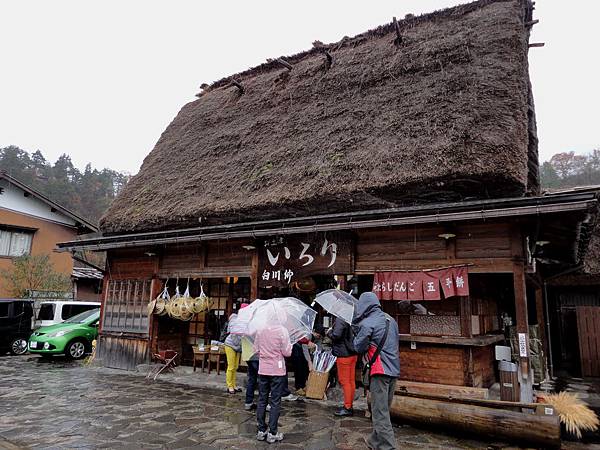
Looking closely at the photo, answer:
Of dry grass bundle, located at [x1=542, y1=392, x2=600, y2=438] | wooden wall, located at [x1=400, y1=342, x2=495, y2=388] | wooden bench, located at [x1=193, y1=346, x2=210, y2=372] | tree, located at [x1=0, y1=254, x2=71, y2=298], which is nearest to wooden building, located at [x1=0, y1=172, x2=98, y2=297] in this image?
tree, located at [x1=0, y1=254, x2=71, y2=298]

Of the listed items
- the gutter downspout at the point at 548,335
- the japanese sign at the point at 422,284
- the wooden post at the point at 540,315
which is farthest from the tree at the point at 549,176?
the japanese sign at the point at 422,284

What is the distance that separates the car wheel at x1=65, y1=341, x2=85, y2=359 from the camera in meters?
12.2

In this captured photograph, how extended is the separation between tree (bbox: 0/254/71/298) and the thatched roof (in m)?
6.93

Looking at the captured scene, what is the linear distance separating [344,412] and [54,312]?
11435 millimetres

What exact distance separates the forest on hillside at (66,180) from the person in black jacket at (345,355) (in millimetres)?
27816

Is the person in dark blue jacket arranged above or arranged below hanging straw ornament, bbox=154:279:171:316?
below

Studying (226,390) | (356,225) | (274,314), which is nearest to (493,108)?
(356,225)

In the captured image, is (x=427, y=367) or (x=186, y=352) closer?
(x=427, y=367)

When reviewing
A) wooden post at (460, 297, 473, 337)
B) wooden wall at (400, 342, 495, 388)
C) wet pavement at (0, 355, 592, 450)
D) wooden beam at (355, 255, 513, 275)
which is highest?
wooden beam at (355, 255, 513, 275)

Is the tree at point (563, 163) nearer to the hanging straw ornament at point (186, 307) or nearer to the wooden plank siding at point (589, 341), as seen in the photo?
the wooden plank siding at point (589, 341)

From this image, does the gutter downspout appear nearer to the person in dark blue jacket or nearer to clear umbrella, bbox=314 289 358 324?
clear umbrella, bbox=314 289 358 324

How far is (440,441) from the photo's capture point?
202 inches

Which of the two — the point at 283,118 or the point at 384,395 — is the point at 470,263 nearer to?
the point at 384,395

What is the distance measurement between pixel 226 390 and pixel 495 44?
365 inches
